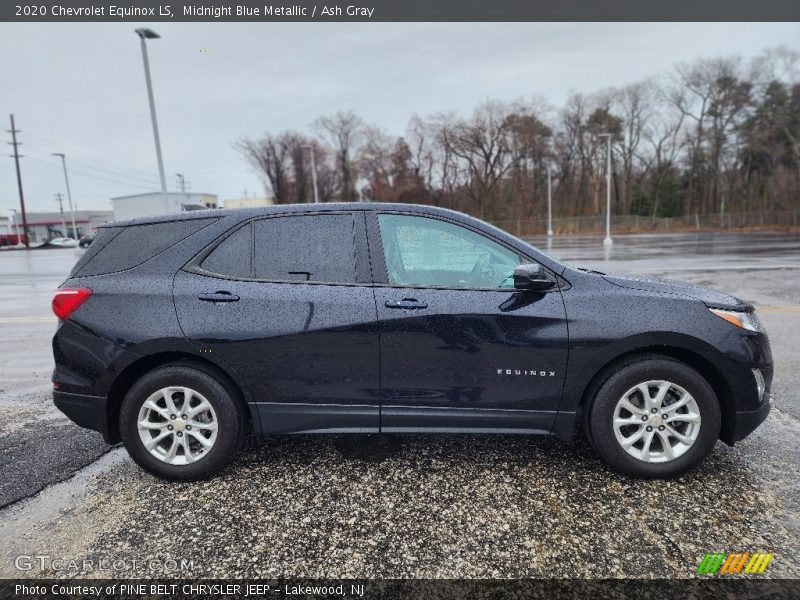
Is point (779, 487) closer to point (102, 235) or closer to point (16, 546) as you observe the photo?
point (16, 546)

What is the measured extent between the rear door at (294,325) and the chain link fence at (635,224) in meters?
45.8

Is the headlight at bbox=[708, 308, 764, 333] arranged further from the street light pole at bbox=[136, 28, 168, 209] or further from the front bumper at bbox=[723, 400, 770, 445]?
the street light pole at bbox=[136, 28, 168, 209]

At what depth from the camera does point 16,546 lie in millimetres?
2477

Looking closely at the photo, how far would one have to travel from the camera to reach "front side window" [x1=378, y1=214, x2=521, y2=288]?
9.98ft

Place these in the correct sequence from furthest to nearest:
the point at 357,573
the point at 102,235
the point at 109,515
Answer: the point at 102,235 < the point at 109,515 < the point at 357,573

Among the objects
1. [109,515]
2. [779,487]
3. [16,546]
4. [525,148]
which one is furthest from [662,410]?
[525,148]

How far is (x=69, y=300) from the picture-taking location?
304cm

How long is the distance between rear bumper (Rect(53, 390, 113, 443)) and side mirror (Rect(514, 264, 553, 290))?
2719 mm

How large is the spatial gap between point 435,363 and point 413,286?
505 mm

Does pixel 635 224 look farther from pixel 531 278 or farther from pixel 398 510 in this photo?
pixel 398 510

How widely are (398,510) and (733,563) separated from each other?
5.48ft

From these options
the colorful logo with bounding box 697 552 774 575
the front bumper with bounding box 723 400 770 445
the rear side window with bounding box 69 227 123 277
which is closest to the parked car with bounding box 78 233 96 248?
the rear side window with bounding box 69 227 123 277

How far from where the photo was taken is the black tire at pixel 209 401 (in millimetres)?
2957

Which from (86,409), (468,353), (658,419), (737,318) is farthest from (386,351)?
(737,318)
